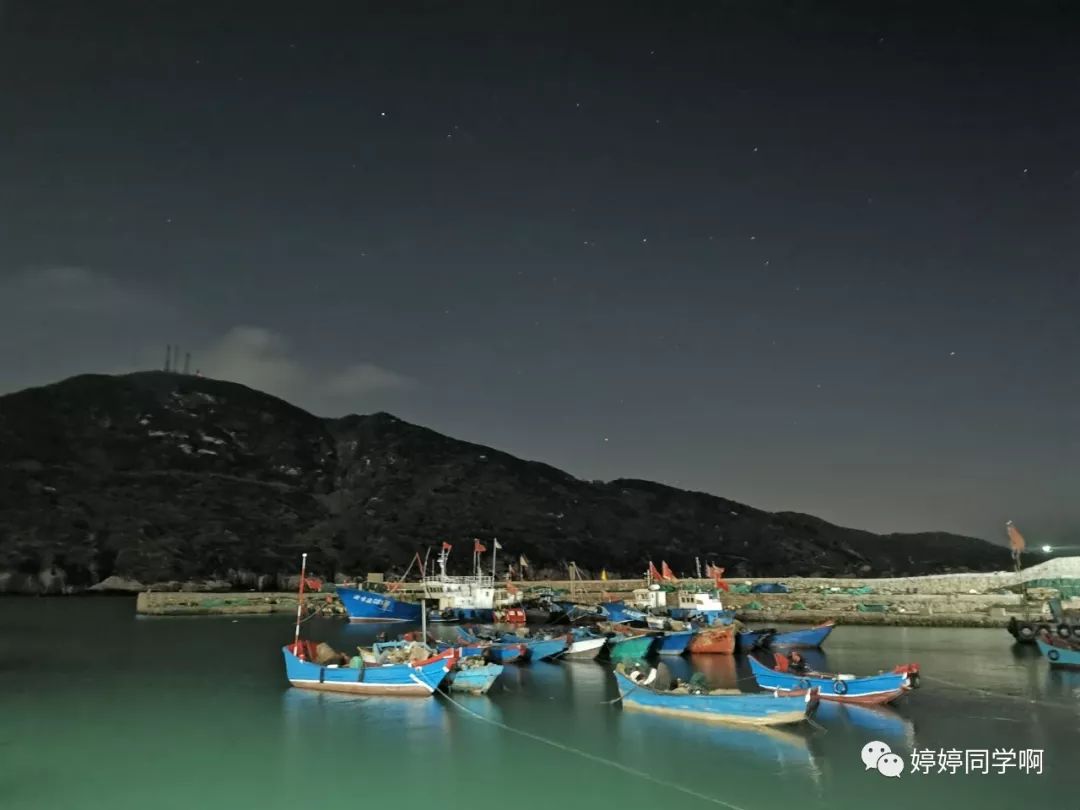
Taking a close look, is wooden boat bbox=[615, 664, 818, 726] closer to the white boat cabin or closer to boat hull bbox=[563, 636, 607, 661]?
boat hull bbox=[563, 636, 607, 661]

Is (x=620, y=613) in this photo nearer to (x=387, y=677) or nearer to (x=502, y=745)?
(x=387, y=677)

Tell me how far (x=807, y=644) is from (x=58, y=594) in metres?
117

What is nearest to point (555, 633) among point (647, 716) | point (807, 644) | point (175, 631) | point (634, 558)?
point (807, 644)

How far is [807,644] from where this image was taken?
43.8 metres

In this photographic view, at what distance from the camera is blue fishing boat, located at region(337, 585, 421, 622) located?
72125 mm

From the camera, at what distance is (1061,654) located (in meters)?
35.2

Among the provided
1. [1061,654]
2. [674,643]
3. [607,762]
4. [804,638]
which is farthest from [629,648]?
[1061,654]

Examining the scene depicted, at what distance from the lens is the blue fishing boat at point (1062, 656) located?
3475 cm

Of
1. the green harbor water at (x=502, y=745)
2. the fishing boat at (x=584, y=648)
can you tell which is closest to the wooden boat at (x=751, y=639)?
the green harbor water at (x=502, y=745)

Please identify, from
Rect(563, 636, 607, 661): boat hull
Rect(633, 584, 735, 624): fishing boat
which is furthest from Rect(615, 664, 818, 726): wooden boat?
Rect(633, 584, 735, 624): fishing boat

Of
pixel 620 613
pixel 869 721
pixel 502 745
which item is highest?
pixel 620 613

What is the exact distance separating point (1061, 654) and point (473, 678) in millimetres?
28956

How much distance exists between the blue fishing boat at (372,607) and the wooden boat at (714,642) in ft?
130

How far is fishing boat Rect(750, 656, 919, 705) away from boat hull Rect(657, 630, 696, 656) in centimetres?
1609
